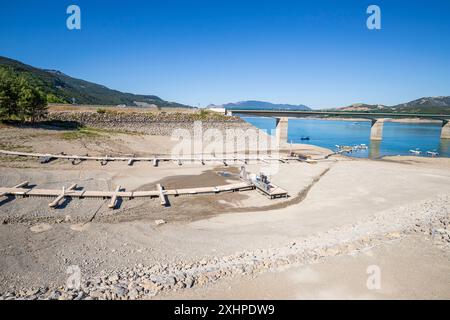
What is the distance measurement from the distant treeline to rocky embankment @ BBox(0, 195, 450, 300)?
122 ft

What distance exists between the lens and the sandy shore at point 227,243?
856 centimetres

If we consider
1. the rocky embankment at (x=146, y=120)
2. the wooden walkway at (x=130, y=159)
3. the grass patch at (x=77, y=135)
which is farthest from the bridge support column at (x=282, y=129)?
the grass patch at (x=77, y=135)

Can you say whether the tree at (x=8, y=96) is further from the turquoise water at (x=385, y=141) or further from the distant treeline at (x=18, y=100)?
the turquoise water at (x=385, y=141)

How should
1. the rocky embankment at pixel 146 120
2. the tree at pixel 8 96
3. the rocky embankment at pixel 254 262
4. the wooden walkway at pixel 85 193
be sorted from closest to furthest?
the rocky embankment at pixel 254 262 < the wooden walkway at pixel 85 193 < the tree at pixel 8 96 < the rocky embankment at pixel 146 120

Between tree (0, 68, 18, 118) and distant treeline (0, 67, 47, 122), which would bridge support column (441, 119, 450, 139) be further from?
tree (0, 68, 18, 118)

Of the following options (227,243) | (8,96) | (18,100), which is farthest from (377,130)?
(8,96)

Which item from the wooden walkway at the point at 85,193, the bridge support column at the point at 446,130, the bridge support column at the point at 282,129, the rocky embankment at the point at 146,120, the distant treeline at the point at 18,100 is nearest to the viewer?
the wooden walkway at the point at 85,193

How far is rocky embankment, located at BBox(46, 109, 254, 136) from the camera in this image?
4466 centimetres

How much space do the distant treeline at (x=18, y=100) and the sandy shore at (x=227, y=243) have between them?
18.8 meters

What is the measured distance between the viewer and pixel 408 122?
17962 cm

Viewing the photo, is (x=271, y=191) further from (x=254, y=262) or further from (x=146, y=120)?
(x=146, y=120)

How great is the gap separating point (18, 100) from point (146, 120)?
730 inches

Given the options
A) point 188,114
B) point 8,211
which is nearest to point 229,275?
point 8,211

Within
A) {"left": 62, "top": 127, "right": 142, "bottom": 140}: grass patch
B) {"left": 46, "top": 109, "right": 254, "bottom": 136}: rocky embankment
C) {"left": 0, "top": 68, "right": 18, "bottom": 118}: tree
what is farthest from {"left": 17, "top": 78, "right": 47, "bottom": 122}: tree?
{"left": 62, "top": 127, "right": 142, "bottom": 140}: grass patch
